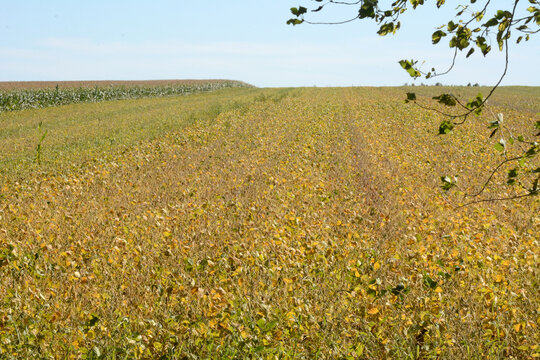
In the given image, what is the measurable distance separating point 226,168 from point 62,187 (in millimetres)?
3746

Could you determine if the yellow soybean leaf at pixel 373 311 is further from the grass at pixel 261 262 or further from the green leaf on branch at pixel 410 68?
the green leaf on branch at pixel 410 68

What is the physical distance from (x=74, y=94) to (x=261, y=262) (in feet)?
143

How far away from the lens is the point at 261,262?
18.8 feet

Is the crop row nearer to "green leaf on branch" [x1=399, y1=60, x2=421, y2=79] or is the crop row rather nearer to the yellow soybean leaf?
the yellow soybean leaf

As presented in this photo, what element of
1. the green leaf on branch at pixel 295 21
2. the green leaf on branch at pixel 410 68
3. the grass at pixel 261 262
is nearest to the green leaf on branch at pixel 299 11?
the green leaf on branch at pixel 295 21

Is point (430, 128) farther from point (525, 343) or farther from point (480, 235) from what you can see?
point (525, 343)

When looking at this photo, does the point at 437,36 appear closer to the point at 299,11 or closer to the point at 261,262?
the point at 299,11

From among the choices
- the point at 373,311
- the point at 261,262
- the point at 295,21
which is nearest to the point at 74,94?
the point at 261,262

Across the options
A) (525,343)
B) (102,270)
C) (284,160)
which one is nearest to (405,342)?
(525,343)

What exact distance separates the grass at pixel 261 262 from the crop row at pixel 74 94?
2988 cm

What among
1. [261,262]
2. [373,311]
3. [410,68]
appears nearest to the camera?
[410,68]

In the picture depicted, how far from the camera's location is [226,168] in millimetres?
11477

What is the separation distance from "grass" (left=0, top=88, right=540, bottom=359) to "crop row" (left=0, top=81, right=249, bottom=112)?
2988cm

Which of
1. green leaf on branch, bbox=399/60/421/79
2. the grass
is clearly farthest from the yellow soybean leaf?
green leaf on branch, bbox=399/60/421/79
